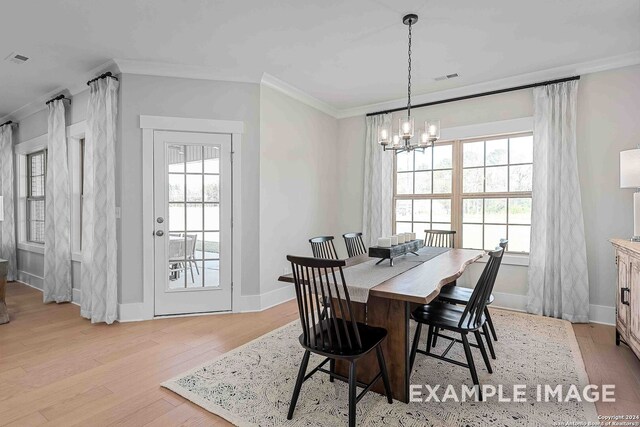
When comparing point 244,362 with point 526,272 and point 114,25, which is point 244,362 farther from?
point 526,272

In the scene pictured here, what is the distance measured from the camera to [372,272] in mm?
2447

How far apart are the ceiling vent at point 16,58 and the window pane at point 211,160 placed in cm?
198

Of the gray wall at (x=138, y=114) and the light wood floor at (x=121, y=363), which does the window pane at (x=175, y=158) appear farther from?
the light wood floor at (x=121, y=363)

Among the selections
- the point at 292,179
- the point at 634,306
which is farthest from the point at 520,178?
the point at 292,179

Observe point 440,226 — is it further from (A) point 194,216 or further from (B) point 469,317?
(A) point 194,216

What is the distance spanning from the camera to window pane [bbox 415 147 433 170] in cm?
471

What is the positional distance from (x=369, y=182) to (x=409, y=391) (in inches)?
129

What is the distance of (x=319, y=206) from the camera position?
5047 mm

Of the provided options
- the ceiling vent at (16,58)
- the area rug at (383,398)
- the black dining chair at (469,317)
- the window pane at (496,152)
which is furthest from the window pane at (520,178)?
the ceiling vent at (16,58)

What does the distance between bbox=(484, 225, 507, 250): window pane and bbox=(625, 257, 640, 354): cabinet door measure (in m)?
1.53

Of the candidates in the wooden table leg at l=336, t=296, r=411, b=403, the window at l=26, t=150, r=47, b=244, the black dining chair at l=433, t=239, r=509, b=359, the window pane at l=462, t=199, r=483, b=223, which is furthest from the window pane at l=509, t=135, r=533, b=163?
the window at l=26, t=150, r=47, b=244

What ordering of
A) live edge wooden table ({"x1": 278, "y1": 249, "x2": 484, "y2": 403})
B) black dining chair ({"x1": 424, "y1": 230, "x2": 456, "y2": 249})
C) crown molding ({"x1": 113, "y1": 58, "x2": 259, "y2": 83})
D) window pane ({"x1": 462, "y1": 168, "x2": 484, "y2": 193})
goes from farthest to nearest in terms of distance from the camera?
window pane ({"x1": 462, "y1": 168, "x2": 484, "y2": 193})
black dining chair ({"x1": 424, "y1": 230, "x2": 456, "y2": 249})
crown molding ({"x1": 113, "y1": 58, "x2": 259, "y2": 83})
live edge wooden table ({"x1": 278, "y1": 249, "x2": 484, "y2": 403})

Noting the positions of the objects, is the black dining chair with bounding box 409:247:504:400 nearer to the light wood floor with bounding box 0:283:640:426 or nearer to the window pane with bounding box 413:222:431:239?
the light wood floor with bounding box 0:283:640:426

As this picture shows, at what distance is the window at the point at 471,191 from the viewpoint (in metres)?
4.07
